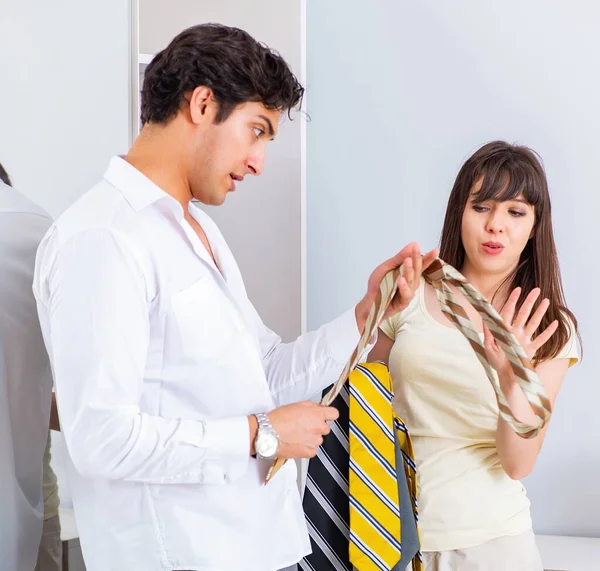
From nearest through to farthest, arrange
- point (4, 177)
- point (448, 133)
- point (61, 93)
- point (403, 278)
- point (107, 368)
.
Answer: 1. point (107, 368)
2. point (403, 278)
3. point (4, 177)
4. point (61, 93)
5. point (448, 133)

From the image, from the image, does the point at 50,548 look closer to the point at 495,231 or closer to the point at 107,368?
the point at 107,368

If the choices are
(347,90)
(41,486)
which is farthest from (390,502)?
(347,90)

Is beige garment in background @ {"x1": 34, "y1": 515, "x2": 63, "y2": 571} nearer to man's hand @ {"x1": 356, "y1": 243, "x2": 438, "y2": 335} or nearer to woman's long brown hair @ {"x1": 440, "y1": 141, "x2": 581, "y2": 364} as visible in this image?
man's hand @ {"x1": 356, "y1": 243, "x2": 438, "y2": 335}

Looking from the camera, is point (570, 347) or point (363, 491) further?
point (570, 347)

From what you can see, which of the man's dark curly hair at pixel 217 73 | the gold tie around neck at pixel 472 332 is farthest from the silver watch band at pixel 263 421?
the man's dark curly hair at pixel 217 73

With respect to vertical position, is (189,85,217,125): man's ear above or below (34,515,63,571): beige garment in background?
above

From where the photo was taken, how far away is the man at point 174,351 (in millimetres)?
869

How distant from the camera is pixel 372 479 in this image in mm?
1331

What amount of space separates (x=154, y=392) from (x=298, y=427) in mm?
185

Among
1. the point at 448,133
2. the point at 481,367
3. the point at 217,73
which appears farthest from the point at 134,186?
the point at 448,133

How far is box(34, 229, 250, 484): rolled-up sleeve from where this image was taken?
0.86 m

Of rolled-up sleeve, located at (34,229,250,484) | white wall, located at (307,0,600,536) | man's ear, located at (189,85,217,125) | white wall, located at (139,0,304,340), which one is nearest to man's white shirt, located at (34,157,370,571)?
rolled-up sleeve, located at (34,229,250,484)

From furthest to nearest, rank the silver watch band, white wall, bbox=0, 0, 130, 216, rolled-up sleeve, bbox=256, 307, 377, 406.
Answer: white wall, bbox=0, 0, 130, 216 < rolled-up sleeve, bbox=256, 307, 377, 406 < the silver watch band

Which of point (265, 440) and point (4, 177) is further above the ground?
point (4, 177)
